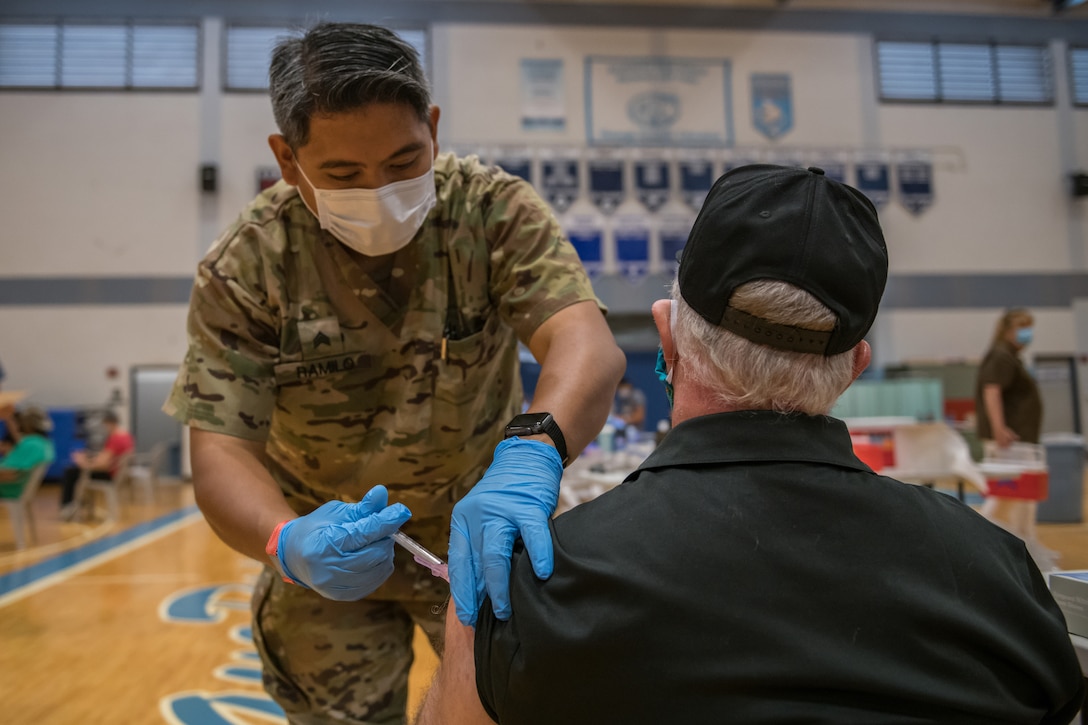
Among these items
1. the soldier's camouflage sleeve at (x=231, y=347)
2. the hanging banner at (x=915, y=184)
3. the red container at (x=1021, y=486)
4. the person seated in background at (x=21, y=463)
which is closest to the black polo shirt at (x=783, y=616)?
the soldier's camouflage sleeve at (x=231, y=347)

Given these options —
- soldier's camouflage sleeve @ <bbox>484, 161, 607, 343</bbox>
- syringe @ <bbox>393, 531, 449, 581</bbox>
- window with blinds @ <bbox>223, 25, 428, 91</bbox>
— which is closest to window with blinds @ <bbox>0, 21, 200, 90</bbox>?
window with blinds @ <bbox>223, 25, 428, 91</bbox>

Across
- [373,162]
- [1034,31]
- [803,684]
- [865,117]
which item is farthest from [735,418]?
[1034,31]

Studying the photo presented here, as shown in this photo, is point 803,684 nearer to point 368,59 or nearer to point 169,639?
Result: point 368,59

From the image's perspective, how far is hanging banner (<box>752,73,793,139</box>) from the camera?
11789 millimetres

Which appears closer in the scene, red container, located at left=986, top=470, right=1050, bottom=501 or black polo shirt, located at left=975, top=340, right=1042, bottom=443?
red container, located at left=986, top=470, right=1050, bottom=501

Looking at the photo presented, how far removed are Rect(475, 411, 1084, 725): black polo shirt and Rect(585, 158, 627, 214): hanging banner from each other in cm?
1088

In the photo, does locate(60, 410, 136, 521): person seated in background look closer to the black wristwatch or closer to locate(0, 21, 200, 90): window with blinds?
locate(0, 21, 200, 90): window with blinds

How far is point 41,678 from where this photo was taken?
330cm

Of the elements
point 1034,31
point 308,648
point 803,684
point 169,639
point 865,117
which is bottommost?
point 169,639

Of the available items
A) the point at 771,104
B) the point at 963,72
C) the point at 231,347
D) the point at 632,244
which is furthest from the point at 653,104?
the point at 231,347

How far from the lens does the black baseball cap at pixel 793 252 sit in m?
0.72

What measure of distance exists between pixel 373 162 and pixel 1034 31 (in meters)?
14.4

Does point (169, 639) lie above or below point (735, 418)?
below

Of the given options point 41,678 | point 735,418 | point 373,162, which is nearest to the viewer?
point 735,418
